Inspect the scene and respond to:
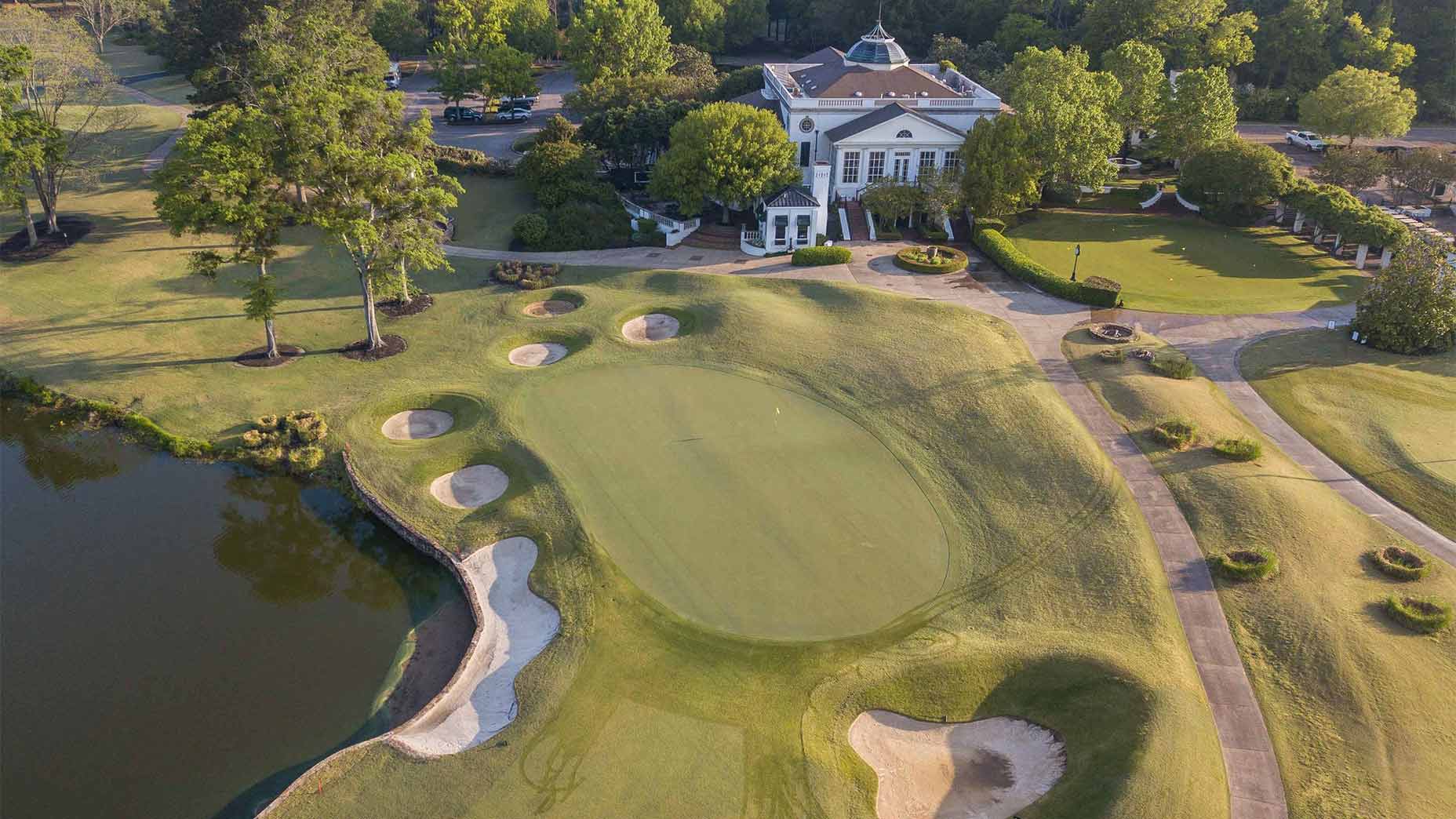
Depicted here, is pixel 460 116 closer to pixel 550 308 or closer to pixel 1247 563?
pixel 550 308

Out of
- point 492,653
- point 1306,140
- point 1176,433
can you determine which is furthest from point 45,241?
point 1306,140

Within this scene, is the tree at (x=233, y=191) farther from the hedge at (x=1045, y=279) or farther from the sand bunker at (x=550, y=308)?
the hedge at (x=1045, y=279)

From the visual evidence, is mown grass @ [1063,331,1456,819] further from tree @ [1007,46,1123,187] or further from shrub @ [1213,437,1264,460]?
tree @ [1007,46,1123,187]

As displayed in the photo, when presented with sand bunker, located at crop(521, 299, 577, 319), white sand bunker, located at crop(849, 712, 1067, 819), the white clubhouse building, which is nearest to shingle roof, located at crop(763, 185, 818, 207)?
the white clubhouse building

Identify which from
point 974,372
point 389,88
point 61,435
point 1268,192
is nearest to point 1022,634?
point 974,372

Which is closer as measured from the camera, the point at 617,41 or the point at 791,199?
the point at 791,199
